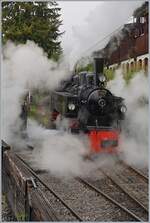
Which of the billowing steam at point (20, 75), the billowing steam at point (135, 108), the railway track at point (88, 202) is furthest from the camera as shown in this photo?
the billowing steam at point (20, 75)

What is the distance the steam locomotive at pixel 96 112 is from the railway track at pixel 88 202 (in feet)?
5.04

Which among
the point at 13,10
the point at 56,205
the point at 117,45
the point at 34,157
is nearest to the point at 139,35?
the point at 117,45

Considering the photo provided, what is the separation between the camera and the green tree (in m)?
11.0

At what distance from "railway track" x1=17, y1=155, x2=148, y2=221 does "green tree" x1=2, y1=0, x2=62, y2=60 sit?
4.94 meters

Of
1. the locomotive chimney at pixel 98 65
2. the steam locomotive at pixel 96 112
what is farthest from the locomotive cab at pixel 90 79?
the locomotive chimney at pixel 98 65

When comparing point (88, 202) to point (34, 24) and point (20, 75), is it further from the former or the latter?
point (34, 24)

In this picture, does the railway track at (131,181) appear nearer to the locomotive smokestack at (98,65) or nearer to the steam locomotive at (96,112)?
the steam locomotive at (96,112)

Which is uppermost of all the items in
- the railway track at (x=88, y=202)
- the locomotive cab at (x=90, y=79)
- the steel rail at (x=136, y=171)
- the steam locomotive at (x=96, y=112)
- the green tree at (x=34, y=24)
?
the green tree at (x=34, y=24)

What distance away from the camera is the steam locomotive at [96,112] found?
829 centimetres

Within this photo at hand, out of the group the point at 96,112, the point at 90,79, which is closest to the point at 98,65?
the point at 90,79

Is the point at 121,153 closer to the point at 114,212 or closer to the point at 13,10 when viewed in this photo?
the point at 114,212

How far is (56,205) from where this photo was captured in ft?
18.5

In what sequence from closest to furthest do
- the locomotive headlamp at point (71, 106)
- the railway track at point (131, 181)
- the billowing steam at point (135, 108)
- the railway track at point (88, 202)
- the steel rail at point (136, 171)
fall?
1. the railway track at point (88, 202)
2. the railway track at point (131, 181)
3. the steel rail at point (136, 171)
4. the locomotive headlamp at point (71, 106)
5. the billowing steam at point (135, 108)

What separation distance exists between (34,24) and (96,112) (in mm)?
4303
